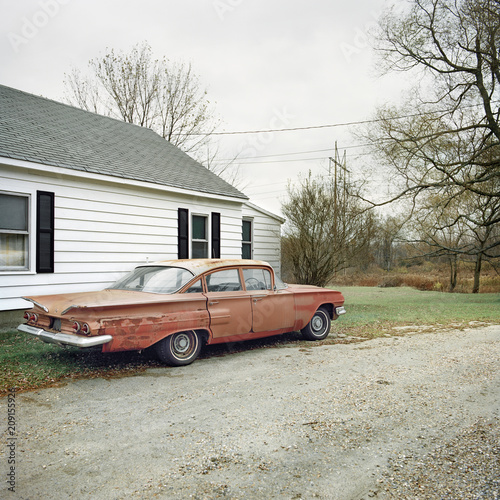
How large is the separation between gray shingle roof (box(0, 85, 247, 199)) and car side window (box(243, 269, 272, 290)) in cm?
481

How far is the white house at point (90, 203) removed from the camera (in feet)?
28.0

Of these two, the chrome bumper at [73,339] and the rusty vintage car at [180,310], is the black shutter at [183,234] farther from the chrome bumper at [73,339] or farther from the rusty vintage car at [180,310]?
the chrome bumper at [73,339]

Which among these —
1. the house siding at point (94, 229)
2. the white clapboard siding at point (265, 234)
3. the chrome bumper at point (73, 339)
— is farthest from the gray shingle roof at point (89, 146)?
the chrome bumper at point (73, 339)

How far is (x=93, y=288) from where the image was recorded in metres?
9.84

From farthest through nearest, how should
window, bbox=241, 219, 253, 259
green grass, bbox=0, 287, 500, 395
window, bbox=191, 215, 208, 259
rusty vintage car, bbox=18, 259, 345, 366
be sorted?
window, bbox=241, 219, 253, 259
window, bbox=191, 215, 208, 259
green grass, bbox=0, 287, 500, 395
rusty vintage car, bbox=18, 259, 345, 366

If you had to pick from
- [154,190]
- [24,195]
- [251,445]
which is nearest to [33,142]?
[24,195]

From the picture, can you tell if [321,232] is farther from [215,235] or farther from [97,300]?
[97,300]

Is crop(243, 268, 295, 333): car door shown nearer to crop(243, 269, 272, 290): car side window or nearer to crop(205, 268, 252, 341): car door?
crop(243, 269, 272, 290): car side window

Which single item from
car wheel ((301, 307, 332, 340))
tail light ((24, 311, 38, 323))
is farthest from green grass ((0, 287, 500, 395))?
tail light ((24, 311, 38, 323))

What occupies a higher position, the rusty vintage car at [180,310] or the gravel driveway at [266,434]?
the rusty vintage car at [180,310]

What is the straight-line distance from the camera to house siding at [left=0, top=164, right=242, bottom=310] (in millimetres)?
8594

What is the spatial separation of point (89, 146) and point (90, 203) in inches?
79.3

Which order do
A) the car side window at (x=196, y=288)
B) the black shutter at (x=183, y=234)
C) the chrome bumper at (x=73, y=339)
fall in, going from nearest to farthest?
the chrome bumper at (x=73, y=339) < the car side window at (x=196, y=288) < the black shutter at (x=183, y=234)

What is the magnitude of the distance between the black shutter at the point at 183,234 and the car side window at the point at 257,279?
16.3 ft
